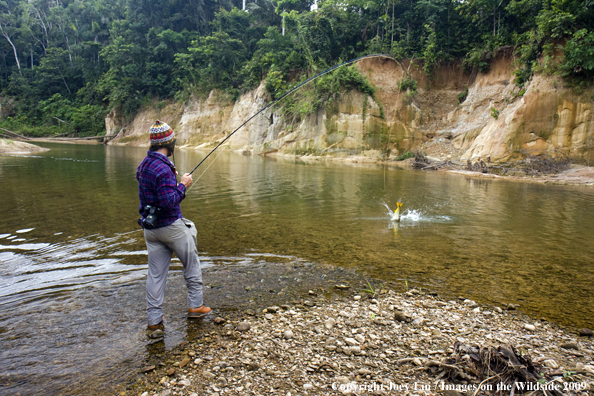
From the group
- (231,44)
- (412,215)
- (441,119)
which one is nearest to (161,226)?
(412,215)

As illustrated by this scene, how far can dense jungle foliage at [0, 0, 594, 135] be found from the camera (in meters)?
24.0

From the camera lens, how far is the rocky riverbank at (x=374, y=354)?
2.69 meters

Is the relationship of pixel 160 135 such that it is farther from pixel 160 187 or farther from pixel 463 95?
pixel 463 95

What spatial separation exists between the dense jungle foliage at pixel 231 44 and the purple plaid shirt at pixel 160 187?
2348 cm

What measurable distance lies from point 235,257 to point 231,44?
1802 inches

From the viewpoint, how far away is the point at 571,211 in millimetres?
10586

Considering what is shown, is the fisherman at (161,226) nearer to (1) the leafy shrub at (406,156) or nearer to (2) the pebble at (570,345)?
(2) the pebble at (570,345)

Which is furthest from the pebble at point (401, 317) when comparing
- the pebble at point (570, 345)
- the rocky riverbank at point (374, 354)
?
the pebble at point (570, 345)

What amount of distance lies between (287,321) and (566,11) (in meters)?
25.0

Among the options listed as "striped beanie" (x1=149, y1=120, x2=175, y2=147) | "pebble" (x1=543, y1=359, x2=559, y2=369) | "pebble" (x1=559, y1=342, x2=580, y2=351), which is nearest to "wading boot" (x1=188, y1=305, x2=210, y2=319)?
"striped beanie" (x1=149, y1=120, x2=175, y2=147)

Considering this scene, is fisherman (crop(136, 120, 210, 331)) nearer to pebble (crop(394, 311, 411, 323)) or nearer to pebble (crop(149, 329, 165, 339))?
pebble (crop(149, 329, 165, 339))

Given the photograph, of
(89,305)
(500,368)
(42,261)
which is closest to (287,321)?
(500,368)

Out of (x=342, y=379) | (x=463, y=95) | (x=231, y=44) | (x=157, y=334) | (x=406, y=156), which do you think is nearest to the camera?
(x=342, y=379)

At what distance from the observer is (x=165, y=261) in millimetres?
3822
